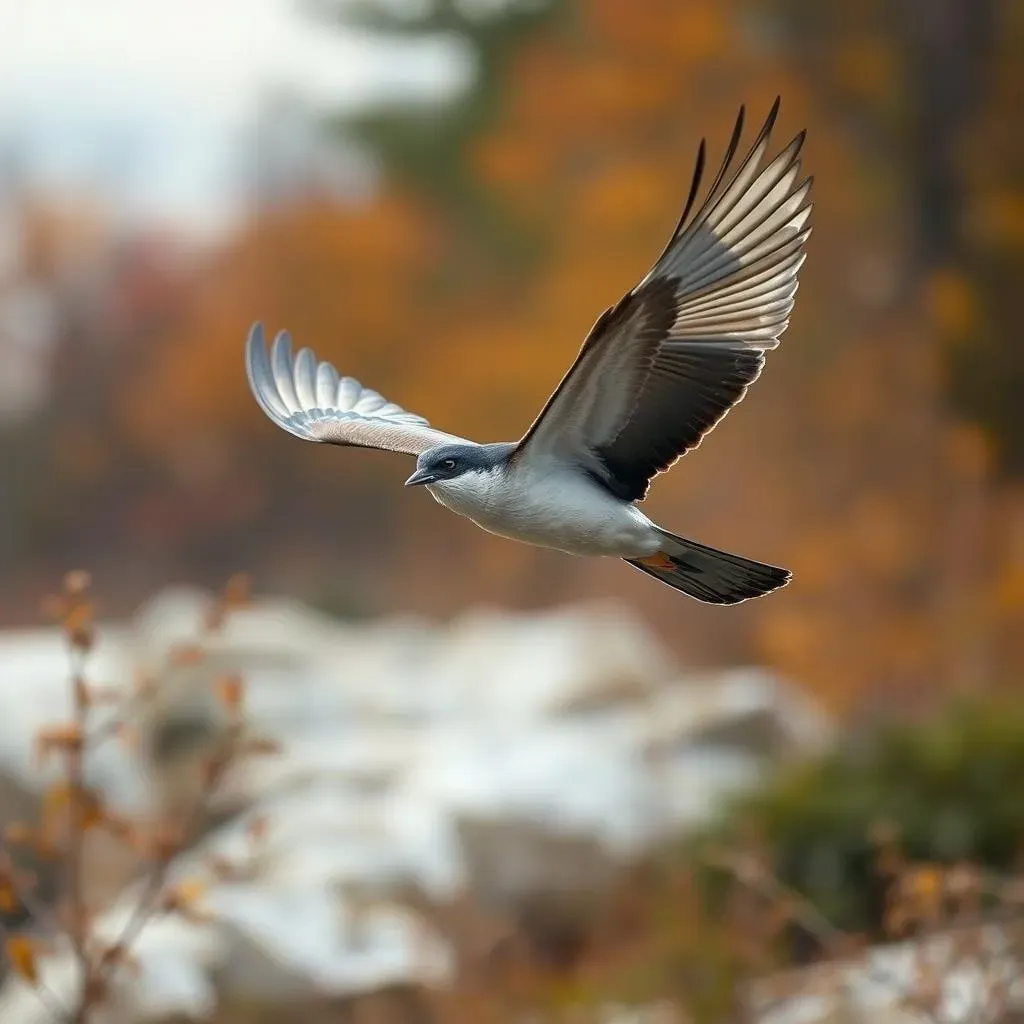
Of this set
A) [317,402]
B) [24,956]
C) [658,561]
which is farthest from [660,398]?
[24,956]

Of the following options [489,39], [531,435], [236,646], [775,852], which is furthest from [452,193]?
[531,435]

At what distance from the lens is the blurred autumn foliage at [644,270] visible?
25.9 feet

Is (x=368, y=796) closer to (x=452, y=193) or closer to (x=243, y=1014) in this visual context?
(x=243, y=1014)

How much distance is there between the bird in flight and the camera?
6.19 feet

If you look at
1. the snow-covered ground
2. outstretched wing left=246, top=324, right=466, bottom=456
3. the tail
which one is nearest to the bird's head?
the tail

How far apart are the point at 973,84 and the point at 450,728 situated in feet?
13.9

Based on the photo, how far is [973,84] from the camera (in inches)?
320

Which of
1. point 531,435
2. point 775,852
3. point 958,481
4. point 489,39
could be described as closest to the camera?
point 531,435

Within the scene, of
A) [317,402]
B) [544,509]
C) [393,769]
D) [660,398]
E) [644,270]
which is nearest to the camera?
[544,509]

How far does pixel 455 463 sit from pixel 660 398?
0.28m

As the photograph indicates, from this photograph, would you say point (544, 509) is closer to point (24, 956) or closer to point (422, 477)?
point (422, 477)

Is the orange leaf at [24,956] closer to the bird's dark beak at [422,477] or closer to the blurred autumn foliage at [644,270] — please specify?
the bird's dark beak at [422,477]

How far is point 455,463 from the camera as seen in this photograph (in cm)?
193

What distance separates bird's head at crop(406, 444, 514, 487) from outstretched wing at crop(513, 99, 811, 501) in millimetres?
44
